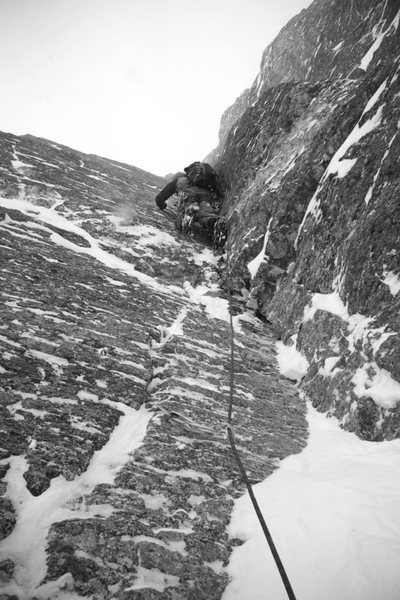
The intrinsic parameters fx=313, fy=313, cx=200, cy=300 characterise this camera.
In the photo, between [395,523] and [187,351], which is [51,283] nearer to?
[187,351]

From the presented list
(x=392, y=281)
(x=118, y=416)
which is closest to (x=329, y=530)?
(x=118, y=416)

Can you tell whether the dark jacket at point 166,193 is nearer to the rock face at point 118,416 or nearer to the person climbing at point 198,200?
the person climbing at point 198,200

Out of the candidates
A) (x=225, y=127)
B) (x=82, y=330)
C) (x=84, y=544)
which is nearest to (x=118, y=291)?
(x=82, y=330)

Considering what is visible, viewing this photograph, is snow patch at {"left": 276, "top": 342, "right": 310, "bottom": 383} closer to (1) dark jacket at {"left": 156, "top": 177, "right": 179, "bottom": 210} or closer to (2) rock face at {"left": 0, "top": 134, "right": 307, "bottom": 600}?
(2) rock face at {"left": 0, "top": 134, "right": 307, "bottom": 600}

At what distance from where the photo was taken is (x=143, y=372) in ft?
20.0

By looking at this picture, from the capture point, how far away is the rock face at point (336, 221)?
5.43 metres

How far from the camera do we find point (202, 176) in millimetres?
15812

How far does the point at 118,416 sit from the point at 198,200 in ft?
38.8

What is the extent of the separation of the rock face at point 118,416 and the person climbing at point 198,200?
3.23 m

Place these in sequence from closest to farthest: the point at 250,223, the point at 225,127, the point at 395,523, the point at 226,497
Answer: the point at 395,523
the point at 226,497
the point at 250,223
the point at 225,127

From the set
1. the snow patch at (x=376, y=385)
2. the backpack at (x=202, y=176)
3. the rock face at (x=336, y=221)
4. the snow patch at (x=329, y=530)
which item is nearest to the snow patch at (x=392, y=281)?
the rock face at (x=336, y=221)

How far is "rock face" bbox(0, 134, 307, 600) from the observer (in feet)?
10.4

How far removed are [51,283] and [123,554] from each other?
5937 millimetres

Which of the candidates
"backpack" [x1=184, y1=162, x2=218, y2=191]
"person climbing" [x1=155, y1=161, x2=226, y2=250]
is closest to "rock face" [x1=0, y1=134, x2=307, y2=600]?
"person climbing" [x1=155, y1=161, x2=226, y2=250]
